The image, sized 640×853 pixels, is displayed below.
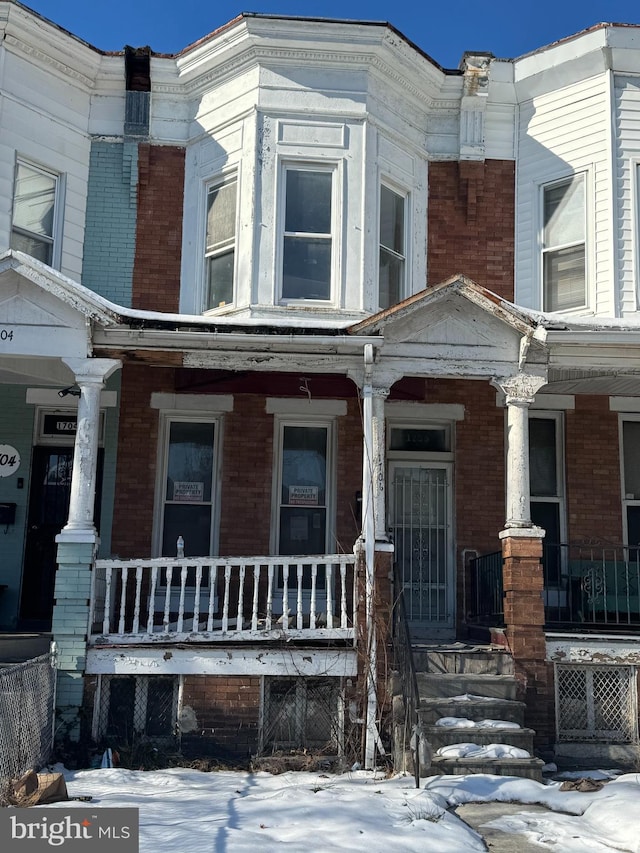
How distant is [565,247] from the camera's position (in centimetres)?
1198

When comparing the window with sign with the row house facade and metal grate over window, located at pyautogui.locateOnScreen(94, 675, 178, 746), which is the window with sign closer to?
the row house facade

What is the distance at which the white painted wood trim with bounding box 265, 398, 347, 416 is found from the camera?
11.6 metres

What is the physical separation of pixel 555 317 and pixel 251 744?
5174mm

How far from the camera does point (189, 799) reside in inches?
274

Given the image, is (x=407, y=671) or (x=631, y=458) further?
(x=631, y=458)

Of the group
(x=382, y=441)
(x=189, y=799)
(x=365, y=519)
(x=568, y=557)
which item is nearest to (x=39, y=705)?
(x=189, y=799)

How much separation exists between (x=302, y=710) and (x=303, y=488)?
321cm

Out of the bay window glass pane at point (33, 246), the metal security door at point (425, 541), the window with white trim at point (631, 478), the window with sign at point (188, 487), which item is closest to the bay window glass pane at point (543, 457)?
the window with white trim at point (631, 478)

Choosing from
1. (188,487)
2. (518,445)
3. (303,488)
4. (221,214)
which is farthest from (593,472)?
(221,214)

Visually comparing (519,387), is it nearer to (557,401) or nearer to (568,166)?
(557,401)

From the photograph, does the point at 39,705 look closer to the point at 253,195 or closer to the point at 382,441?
the point at 382,441

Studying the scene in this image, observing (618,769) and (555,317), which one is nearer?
(618,769)

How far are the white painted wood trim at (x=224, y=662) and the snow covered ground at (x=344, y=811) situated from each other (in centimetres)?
106

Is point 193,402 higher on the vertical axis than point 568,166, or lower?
lower
